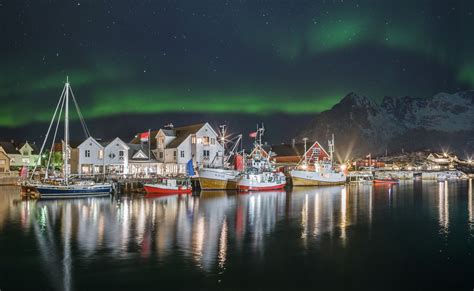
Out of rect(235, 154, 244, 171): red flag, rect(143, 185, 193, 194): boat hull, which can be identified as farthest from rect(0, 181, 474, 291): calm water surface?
rect(235, 154, 244, 171): red flag

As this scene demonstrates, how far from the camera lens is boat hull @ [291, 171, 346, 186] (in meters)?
87.0

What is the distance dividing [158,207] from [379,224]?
69.9ft

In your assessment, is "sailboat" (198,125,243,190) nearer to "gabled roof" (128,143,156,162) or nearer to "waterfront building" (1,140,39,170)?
"gabled roof" (128,143,156,162)

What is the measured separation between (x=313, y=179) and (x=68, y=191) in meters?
47.9

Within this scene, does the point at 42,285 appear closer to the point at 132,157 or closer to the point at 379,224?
the point at 379,224

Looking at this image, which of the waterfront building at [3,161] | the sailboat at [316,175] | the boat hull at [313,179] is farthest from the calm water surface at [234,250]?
the waterfront building at [3,161]

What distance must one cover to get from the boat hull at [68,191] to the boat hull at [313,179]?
39.8 metres

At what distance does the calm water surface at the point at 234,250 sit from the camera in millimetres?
18609

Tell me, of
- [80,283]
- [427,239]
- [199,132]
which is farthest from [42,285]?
[199,132]

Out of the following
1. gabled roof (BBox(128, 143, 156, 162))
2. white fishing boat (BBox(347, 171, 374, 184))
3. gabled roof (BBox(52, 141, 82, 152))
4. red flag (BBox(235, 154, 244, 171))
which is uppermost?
gabled roof (BBox(52, 141, 82, 152))

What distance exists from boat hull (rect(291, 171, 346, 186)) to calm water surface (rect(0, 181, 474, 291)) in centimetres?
4411

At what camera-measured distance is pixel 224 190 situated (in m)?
72.7

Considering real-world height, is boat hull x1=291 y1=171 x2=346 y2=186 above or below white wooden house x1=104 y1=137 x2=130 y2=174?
below

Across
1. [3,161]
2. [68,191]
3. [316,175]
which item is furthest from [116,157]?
[316,175]
